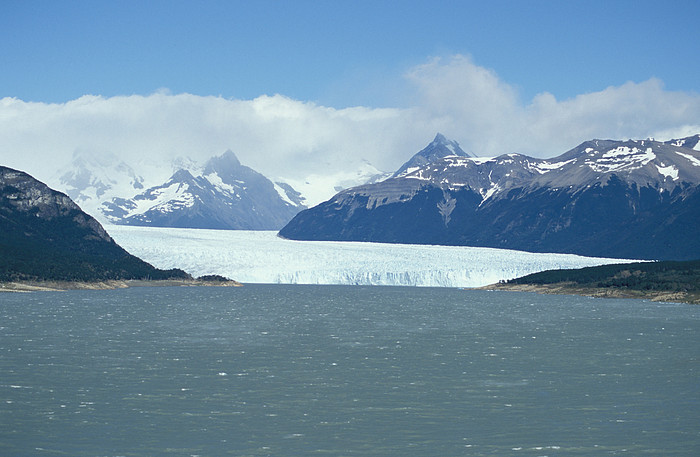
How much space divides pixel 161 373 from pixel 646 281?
118724mm

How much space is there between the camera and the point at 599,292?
141875 millimetres

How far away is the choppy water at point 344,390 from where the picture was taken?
25469 mm

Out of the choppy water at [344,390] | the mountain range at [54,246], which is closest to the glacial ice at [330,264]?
the mountain range at [54,246]

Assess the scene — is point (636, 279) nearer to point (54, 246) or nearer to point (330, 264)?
point (330, 264)

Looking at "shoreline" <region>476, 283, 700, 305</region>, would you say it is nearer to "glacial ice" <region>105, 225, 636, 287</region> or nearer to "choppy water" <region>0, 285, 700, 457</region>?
"glacial ice" <region>105, 225, 636, 287</region>

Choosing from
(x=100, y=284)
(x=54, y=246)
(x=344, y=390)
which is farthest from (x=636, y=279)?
(x=54, y=246)

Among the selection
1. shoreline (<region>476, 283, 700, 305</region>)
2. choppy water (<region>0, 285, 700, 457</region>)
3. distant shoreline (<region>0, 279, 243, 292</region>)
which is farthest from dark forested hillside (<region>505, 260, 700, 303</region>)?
choppy water (<region>0, 285, 700, 457</region>)

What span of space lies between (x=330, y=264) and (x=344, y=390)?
14431cm

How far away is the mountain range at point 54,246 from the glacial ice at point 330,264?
6.64m

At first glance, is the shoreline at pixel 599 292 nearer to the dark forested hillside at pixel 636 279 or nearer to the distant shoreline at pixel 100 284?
the dark forested hillside at pixel 636 279

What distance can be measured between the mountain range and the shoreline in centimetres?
6914

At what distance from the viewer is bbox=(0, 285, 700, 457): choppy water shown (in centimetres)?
2547

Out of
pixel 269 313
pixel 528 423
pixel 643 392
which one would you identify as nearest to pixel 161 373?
pixel 528 423

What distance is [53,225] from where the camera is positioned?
190375 millimetres
